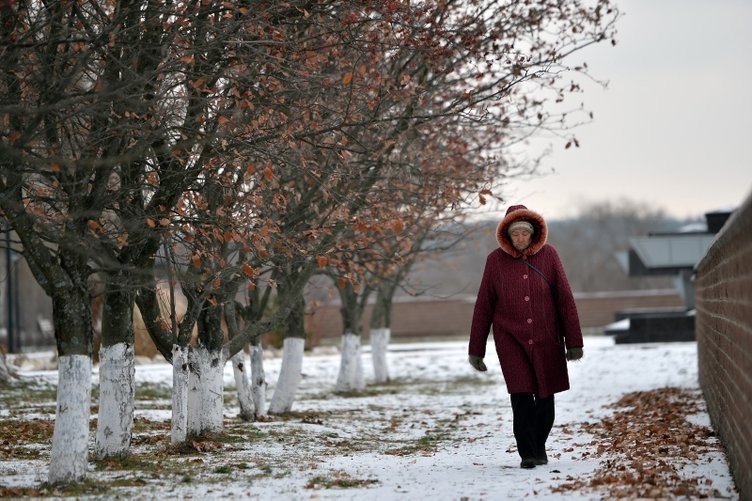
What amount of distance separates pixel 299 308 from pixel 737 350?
9.48m

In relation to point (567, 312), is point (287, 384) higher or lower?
lower

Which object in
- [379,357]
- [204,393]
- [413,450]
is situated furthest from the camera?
[379,357]

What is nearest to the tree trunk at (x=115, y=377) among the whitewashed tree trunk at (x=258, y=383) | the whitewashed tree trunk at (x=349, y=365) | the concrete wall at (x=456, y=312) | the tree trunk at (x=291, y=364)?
the whitewashed tree trunk at (x=258, y=383)

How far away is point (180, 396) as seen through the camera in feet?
36.6

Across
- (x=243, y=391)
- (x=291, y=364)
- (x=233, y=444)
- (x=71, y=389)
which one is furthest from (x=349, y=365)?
(x=71, y=389)

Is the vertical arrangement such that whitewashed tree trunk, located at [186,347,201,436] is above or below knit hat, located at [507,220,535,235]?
below

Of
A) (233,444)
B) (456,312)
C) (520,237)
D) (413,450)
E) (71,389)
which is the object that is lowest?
(413,450)

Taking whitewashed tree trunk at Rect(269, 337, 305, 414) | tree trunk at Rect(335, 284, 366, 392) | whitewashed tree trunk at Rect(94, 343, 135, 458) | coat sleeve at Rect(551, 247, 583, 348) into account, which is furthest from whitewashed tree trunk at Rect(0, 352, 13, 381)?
coat sleeve at Rect(551, 247, 583, 348)

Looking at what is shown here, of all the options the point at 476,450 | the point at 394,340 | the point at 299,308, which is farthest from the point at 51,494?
the point at 394,340

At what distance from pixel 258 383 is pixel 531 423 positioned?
7082 millimetres

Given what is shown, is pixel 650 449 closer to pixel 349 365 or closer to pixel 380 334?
pixel 349 365

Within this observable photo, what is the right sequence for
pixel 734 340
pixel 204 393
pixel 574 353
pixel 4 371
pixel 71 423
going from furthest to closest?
pixel 4 371
pixel 204 393
pixel 574 353
pixel 71 423
pixel 734 340

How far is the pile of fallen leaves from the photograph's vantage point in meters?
7.38

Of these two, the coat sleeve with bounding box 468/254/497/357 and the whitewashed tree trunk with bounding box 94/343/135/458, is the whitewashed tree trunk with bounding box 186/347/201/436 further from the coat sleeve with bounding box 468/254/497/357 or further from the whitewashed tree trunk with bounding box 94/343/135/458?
the coat sleeve with bounding box 468/254/497/357
